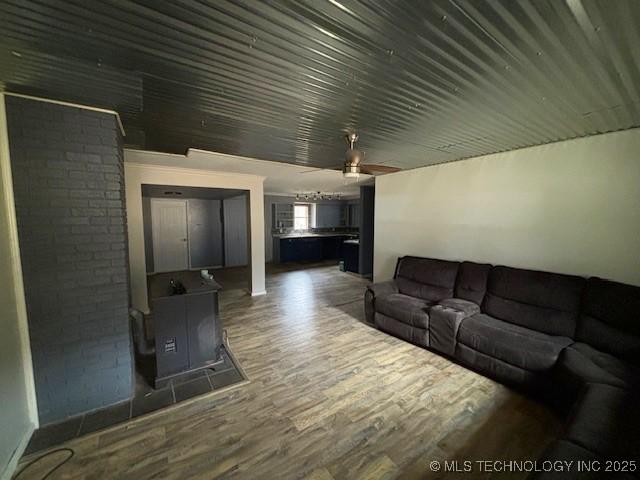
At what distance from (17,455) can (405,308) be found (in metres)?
3.33

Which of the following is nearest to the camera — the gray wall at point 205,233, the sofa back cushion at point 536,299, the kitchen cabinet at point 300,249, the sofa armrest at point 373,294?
the sofa back cushion at point 536,299

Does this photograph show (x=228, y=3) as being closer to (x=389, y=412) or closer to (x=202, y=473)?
(x=202, y=473)

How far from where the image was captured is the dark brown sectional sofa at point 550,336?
1.34m

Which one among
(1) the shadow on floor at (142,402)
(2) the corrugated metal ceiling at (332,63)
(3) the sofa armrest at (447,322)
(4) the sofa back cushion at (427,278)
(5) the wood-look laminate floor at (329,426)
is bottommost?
(1) the shadow on floor at (142,402)

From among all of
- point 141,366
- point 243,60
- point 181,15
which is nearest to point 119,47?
point 181,15

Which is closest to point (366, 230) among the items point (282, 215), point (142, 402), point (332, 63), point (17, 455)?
point (282, 215)

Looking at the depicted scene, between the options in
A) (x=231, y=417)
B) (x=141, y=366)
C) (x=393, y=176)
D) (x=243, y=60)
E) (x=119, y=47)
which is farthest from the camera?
(x=393, y=176)

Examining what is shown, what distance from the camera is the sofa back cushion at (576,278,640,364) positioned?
2.05 m

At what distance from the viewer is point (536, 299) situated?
260 centimetres

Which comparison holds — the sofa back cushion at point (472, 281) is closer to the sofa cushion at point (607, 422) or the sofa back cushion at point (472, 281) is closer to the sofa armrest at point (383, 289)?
the sofa armrest at point (383, 289)

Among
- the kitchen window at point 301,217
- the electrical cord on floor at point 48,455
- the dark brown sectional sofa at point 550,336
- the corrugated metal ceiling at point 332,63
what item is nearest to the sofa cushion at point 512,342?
the dark brown sectional sofa at point 550,336

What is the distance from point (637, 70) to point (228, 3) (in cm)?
233

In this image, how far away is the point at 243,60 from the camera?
1389 mm

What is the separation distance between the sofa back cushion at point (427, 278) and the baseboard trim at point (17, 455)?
149 inches
